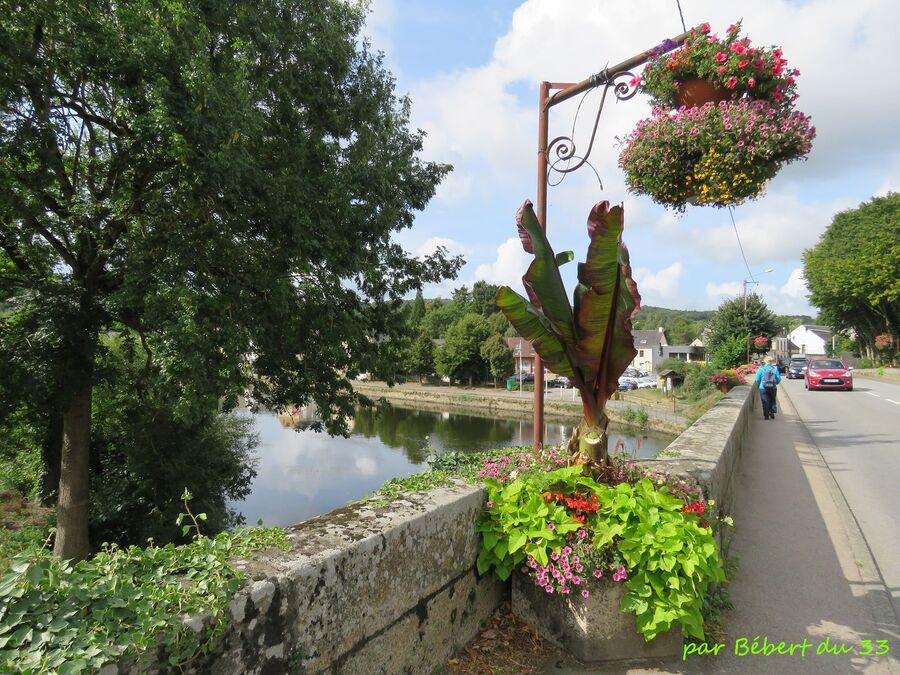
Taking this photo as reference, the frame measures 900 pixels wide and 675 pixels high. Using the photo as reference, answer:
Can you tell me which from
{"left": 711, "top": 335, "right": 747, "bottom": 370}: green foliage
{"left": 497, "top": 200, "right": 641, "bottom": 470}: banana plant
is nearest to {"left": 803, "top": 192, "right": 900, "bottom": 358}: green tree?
{"left": 711, "top": 335, "right": 747, "bottom": 370}: green foliage

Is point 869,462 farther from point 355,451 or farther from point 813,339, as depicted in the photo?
point 813,339

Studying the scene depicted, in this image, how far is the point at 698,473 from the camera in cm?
407

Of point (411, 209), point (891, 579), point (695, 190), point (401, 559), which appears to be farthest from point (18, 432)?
point (891, 579)

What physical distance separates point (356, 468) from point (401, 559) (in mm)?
27153

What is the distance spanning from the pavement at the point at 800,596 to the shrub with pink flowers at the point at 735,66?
3.44 meters

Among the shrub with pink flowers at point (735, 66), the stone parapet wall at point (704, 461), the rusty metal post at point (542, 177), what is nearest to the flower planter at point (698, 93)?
the shrub with pink flowers at point (735, 66)

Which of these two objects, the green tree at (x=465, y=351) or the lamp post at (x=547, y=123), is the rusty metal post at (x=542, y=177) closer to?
the lamp post at (x=547, y=123)

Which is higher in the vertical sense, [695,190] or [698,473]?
[695,190]

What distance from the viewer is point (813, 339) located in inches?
3497

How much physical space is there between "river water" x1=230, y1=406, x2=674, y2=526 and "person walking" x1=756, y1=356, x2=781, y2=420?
358 centimetres

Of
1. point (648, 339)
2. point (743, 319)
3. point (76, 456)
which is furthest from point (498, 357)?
point (76, 456)

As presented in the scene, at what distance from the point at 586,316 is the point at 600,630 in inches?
69.5

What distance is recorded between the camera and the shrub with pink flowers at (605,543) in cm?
279

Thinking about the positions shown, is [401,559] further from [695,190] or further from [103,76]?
[103,76]
